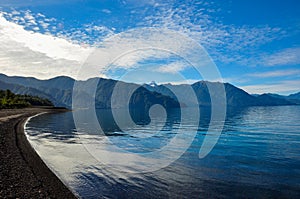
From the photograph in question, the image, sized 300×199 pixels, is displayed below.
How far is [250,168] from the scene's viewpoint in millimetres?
27625

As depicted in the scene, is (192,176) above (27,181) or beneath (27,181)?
beneath

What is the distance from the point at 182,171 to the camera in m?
26.3

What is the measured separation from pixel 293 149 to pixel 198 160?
60.8 feet

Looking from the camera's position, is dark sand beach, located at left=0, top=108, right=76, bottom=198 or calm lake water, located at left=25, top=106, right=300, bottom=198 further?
calm lake water, located at left=25, top=106, right=300, bottom=198

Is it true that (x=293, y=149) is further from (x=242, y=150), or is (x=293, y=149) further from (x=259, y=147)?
(x=242, y=150)

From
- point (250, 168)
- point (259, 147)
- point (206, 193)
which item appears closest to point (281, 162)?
point (250, 168)

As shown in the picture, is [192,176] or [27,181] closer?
Answer: [27,181]

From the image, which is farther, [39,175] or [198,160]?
[198,160]

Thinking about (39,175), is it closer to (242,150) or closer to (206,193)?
(206,193)

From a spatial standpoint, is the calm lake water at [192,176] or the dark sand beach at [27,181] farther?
the calm lake water at [192,176]

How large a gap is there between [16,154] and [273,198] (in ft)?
90.9

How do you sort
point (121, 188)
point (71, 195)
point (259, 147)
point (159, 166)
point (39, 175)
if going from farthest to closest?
1. point (259, 147)
2. point (159, 166)
3. point (39, 175)
4. point (121, 188)
5. point (71, 195)

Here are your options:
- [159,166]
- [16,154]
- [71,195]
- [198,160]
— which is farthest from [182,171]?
[16,154]

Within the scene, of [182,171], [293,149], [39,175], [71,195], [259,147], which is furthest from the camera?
[259,147]
